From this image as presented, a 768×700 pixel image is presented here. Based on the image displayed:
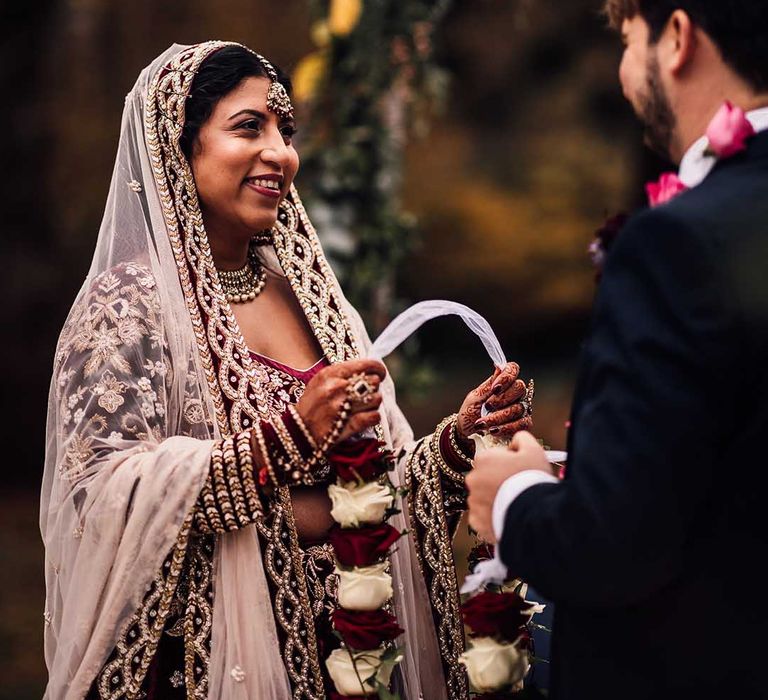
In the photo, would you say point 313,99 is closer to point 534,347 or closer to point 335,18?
point 335,18

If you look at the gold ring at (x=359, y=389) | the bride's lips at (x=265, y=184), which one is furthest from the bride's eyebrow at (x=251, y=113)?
the gold ring at (x=359, y=389)

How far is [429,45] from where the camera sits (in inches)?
215

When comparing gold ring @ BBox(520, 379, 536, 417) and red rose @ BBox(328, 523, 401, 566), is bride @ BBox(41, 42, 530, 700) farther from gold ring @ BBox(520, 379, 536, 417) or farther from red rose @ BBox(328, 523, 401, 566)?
red rose @ BBox(328, 523, 401, 566)

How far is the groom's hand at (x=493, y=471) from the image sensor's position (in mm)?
1893

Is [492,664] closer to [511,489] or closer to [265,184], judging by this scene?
[511,489]

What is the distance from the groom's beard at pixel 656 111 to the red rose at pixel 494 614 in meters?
1.01

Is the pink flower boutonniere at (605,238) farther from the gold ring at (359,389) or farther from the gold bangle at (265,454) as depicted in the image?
the gold bangle at (265,454)

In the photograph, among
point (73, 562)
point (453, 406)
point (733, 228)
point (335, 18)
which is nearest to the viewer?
point (733, 228)

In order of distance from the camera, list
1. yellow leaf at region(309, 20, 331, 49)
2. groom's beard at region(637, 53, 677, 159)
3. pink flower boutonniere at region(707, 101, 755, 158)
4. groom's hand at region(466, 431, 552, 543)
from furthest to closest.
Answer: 1. yellow leaf at region(309, 20, 331, 49)
2. groom's hand at region(466, 431, 552, 543)
3. groom's beard at region(637, 53, 677, 159)
4. pink flower boutonniere at region(707, 101, 755, 158)

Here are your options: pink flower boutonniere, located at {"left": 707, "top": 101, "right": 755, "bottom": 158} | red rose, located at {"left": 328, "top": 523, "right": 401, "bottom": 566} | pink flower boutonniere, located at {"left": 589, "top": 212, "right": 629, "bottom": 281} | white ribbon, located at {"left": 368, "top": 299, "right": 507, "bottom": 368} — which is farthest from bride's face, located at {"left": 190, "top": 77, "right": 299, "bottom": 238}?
pink flower boutonniere, located at {"left": 707, "top": 101, "right": 755, "bottom": 158}

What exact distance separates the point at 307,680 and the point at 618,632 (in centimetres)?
96

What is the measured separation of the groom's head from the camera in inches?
65.9

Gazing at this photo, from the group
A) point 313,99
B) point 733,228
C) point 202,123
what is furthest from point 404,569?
point 313,99

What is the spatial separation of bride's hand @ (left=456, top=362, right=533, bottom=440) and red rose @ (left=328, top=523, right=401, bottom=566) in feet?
1.36
